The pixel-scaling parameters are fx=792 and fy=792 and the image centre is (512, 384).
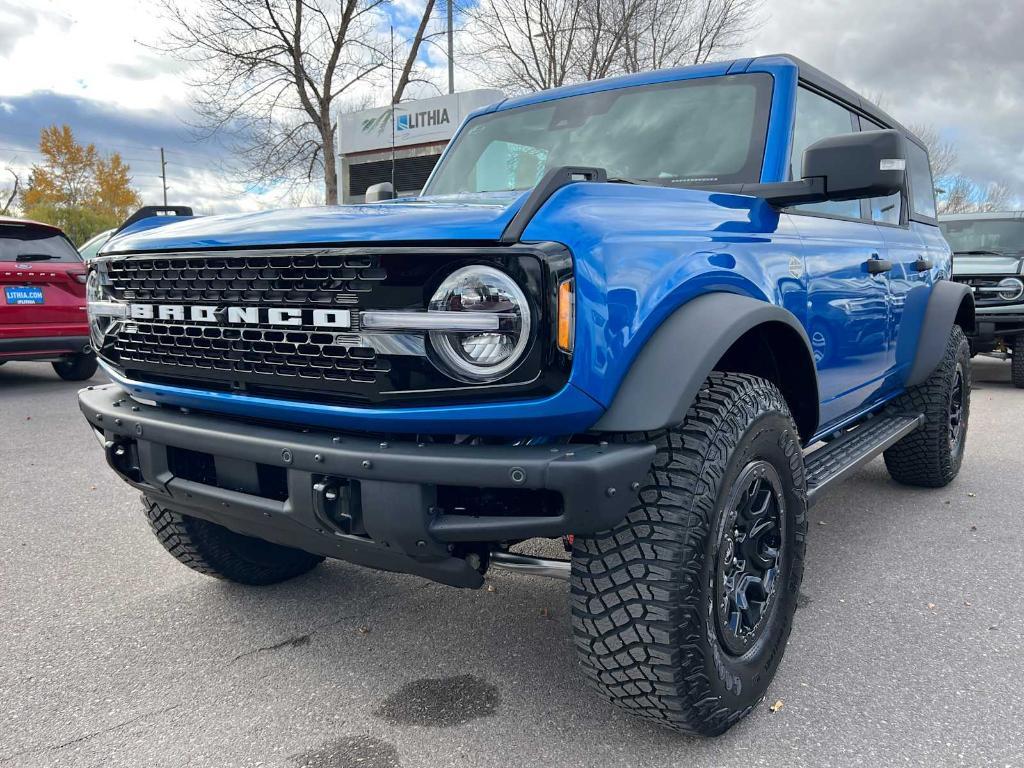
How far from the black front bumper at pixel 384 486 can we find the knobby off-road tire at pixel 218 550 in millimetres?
679

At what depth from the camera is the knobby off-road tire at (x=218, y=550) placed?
2.77 metres

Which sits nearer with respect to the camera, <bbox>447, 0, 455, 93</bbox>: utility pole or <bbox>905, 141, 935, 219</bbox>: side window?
<bbox>905, 141, 935, 219</bbox>: side window

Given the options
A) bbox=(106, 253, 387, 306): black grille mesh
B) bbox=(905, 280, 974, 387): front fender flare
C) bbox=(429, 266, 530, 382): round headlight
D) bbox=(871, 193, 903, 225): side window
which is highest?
bbox=(871, 193, 903, 225): side window

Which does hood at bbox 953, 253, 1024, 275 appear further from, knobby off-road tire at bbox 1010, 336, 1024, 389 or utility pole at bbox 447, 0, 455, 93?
utility pole at bbox 447, 0, 455, 93

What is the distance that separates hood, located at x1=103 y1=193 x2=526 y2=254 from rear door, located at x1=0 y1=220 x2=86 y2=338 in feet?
19.4

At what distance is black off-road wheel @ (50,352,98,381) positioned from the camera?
8.61 m

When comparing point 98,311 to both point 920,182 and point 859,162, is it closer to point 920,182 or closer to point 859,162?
point 859,162

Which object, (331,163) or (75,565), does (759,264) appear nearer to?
(75,565)

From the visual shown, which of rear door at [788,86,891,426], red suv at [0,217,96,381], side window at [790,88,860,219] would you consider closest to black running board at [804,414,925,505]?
rear door at [788,86,891,426]

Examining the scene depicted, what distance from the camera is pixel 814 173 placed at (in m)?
2.21

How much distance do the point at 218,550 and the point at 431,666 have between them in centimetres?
94

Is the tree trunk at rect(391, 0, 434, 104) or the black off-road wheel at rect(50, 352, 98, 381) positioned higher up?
the tree trunk at rect(391, 0, 434, 104)

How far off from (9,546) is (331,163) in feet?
34.2

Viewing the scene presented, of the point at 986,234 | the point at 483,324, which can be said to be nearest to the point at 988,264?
the point at 986,234
